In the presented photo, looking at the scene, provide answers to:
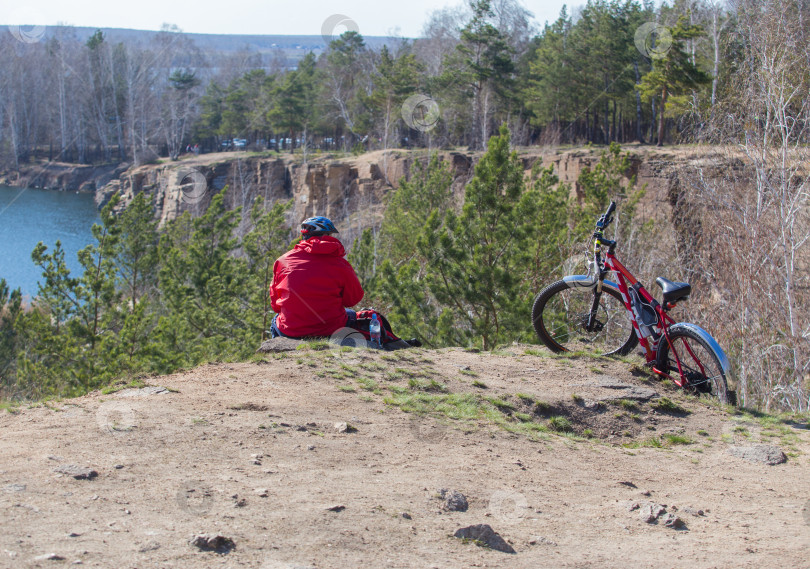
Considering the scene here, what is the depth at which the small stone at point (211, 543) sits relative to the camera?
9.78 feet

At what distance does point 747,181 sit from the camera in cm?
1527

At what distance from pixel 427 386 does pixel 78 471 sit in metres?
2.69

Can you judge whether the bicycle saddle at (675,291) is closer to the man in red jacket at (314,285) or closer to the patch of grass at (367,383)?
the patch of grass at (367,383)

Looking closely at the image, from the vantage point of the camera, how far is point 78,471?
143 inches

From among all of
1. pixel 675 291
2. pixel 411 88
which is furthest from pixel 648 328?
pixel 411 88

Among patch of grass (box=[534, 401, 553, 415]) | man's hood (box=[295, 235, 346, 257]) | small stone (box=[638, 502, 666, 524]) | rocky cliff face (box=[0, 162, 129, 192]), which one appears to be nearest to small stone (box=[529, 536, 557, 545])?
small stone (box=[638, 502, 666, 524])

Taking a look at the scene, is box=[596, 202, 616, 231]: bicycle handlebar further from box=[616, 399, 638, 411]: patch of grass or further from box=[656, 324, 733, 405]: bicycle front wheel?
box=[616, 399, 638, 411]: patch of grass

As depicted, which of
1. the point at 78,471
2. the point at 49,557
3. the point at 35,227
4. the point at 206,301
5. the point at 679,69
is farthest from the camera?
the point at 35,227

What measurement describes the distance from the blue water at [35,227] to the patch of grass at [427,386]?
1402 inches

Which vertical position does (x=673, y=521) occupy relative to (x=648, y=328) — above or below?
below

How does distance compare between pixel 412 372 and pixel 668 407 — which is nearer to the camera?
pixel 668 407

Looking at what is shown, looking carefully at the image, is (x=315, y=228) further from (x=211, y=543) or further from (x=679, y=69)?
(x=679, y=69)

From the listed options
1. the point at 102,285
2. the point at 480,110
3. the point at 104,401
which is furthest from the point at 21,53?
the point at 104,401

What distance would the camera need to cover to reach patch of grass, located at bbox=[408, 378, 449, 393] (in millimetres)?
5605
